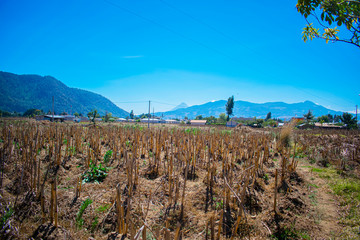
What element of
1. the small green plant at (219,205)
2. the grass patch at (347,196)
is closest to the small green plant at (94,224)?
the small green plant at (219,205)

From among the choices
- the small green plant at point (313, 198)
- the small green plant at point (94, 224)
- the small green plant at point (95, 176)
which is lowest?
the small green plant at point (94, 224)

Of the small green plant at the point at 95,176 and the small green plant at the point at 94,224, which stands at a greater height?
the small green plant at the point at 95,176

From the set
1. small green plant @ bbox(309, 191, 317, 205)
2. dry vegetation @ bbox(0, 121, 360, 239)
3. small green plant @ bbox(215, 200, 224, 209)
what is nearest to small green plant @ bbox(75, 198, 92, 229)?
dry vegetation @ bbox(0, 121, 360, 239)

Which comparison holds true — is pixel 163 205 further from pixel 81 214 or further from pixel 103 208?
pixel 81 214

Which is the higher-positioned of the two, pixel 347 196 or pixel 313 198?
pixel 347 196

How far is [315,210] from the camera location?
3781mm

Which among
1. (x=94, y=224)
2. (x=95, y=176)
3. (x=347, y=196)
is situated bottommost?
(x=94, y=224)

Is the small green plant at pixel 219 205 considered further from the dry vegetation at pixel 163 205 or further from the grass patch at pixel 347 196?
the grass patch at pixel 347 196

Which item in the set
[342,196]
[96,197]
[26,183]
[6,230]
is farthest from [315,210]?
[26,183]

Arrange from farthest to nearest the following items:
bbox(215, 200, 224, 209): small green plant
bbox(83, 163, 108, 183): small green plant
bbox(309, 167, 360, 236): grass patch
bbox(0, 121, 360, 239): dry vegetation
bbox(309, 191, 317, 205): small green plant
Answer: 1. bbox(83, 163, 108, 183): small green plant
2. bbox(309, 191, 317, 205): small green plant
3. bbox(215, 200, 224, 209): small green plant
4. bbox(309, 167, 360, 236): grass patch
5. bbox(0, 121, 360, 239): dry vegetation

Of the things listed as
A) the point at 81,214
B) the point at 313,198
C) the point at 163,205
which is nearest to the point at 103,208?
the point at 81,214

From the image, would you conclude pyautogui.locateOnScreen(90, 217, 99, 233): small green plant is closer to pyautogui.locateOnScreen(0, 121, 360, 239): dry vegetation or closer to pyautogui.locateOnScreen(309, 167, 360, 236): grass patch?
pyautogui.locateOnScreen(0, 121, 360, 239): dry vegetation

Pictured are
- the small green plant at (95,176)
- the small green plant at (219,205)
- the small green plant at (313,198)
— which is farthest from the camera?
the small green plant at (95,176)

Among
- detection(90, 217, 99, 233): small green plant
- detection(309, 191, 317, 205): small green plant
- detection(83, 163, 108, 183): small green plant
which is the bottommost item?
detection(90, 217, 99, 233): small green plant
